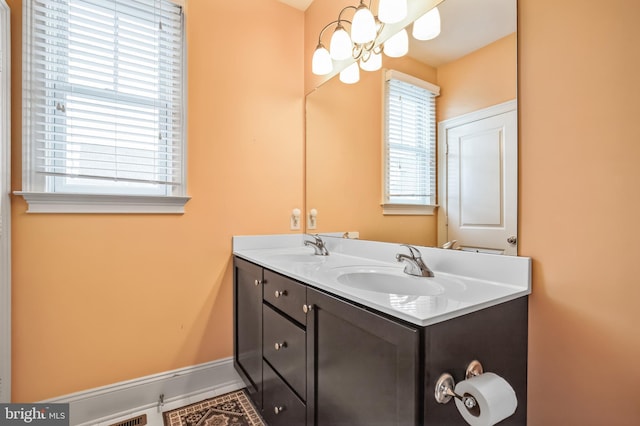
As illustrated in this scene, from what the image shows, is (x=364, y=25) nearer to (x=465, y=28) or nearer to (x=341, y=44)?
(x=341, y=44)

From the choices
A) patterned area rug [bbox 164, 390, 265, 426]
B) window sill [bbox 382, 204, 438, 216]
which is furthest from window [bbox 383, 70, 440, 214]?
patterned area rug [bbox 164, 390, 265, 426]

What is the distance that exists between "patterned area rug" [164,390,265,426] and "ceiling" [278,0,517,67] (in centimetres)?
192

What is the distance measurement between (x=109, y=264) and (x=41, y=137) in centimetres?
67

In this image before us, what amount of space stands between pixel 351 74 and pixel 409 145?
65 centimetres

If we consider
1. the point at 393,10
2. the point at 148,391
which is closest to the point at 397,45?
the point at 393,10

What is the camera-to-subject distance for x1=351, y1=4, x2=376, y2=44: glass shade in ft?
4.84

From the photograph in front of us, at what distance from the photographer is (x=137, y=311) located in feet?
5.33

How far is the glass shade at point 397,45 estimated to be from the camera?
1413mm

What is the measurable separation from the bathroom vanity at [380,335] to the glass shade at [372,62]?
92 cm

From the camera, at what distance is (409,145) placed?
1.42 m

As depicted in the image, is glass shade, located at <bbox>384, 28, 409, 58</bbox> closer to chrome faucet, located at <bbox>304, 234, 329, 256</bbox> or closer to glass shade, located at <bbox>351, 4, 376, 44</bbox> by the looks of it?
glass shade, located at <bbox>351, 4, 376, 44</bbox>

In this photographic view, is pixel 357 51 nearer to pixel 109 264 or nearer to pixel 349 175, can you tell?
pixel 349 175

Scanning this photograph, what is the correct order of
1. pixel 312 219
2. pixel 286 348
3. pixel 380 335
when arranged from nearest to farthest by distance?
pixel 380 335, pixel 286 348, pixel 312 219

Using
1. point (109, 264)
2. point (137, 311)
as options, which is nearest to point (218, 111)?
point (109, 264)
